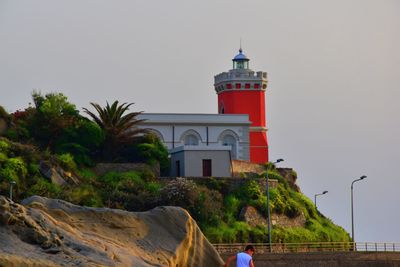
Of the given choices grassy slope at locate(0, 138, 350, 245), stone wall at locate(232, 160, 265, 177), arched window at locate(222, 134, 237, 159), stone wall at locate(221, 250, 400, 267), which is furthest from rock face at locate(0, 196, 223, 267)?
arched window at locate(222, 134, 237, 159)

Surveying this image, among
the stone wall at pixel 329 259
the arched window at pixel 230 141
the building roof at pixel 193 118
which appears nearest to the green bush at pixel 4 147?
the stone wall at pixel 329 259

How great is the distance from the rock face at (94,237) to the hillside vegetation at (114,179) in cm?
2978

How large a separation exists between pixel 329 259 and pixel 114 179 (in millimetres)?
16048

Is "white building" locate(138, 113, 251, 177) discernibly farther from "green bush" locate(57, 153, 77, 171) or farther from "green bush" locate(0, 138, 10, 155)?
"green bush" locate(0, 138, 10, 155)

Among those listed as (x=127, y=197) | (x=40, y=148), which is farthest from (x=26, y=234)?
(x=40, y=148)

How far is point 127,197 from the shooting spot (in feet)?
190

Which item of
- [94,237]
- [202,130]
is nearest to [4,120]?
[202,130]

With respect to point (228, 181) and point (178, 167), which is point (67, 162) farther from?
point (228, 181)

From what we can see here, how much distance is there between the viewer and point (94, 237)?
22953mm

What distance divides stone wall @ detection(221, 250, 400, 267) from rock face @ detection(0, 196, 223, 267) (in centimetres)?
1761

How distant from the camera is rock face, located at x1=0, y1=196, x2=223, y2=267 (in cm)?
2022

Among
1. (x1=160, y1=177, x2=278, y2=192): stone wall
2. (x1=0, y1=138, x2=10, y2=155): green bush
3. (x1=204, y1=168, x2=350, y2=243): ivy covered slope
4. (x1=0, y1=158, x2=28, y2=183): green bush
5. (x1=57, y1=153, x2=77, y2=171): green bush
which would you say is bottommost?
(x1=204, y1=168, x2=350, y2=243): ivy covered slope

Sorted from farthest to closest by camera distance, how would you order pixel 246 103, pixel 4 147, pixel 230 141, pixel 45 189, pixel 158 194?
pixel 246 103 → pixel 230 141 → pixel 158 194 → pixel 4 147 → pixel 45 189

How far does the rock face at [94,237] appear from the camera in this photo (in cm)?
2022
